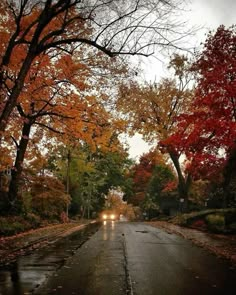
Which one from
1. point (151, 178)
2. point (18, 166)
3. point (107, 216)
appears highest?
point (151, 178)

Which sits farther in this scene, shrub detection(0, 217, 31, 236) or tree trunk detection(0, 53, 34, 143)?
shrub detection(0, 217, 31, 236)

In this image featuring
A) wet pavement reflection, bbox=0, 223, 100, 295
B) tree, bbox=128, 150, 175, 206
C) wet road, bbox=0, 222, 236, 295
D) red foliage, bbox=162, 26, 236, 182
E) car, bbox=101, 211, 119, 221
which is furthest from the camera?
car, bbox=101, 211, 119, 221

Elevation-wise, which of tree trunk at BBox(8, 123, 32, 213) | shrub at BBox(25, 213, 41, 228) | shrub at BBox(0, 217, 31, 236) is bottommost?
shrub at BBox(0, 217, 31, 236)

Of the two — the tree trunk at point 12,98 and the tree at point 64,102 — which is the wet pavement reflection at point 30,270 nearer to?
the tree trunk at point 12,98

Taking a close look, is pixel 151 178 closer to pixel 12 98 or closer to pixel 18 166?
pixel 18 166

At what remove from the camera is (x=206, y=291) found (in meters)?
8.14

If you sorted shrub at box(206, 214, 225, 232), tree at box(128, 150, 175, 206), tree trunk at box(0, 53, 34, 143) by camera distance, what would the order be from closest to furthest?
tree trunk at box(0, 53, 34, 143)
shrub at box(206, 214, 225, 232)
tree at box(128, 150, 175, 206)

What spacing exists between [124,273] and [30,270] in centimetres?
246

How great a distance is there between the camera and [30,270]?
10398 mm

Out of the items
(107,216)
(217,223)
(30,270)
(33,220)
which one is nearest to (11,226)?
(33,220)

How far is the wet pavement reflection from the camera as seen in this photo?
8.27m

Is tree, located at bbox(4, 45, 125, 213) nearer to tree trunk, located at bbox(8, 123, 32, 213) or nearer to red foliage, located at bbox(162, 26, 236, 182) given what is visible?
tree trunk, located at bbox(8, 123, 32, 213)

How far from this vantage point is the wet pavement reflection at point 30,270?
8.27m

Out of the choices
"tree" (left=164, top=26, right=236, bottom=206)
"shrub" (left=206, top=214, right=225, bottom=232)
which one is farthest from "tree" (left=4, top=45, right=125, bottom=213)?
"shrub" (left=206, top=214, right=225, bottom=232)
